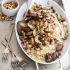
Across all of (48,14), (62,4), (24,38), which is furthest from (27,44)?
(62,4)

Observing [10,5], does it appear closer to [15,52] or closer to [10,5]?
[10,5]

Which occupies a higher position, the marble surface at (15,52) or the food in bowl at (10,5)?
the food in bowl at (10,5)

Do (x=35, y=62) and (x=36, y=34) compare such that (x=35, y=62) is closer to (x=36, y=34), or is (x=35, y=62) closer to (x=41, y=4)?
(x=36, y=34)

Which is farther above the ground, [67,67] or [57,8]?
[57,8]

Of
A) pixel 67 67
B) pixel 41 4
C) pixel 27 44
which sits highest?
pixel 41 4

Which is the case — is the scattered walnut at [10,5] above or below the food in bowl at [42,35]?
above

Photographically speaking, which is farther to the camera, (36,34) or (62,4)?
(62,4)

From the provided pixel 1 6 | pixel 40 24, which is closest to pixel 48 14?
pixel 40 24
